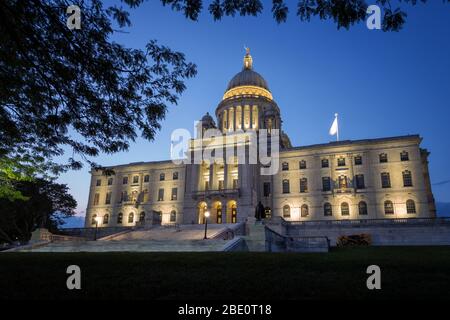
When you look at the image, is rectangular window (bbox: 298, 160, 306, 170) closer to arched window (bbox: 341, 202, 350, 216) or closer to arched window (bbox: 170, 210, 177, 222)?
arched window (bbox: 341, 202, 350, 216)

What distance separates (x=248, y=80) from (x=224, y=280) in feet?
206

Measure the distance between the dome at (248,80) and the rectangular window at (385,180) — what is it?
3100cm

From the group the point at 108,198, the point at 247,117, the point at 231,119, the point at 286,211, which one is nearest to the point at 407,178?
the point at 286,211

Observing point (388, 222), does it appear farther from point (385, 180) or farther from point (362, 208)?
point (385, 180)

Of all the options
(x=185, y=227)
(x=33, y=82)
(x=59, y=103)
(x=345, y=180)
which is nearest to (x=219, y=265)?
(x=59, y=103)

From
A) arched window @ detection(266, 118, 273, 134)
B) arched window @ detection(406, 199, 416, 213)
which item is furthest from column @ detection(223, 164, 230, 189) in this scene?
arched window @ detection(406, 199, 416, 213)

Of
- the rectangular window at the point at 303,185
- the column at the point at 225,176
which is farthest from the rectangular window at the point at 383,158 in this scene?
the column at the point at 225,176

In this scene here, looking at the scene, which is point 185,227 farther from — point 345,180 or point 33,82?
point 33,82

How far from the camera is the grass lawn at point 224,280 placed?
7.38 meters

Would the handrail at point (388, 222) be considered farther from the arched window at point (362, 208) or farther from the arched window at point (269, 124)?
the arched window at point (269, 124)

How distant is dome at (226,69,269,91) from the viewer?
6806 cm

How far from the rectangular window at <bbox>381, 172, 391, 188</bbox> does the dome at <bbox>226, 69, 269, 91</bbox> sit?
31.0m

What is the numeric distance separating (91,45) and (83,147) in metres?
3.66

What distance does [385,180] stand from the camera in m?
47.1
